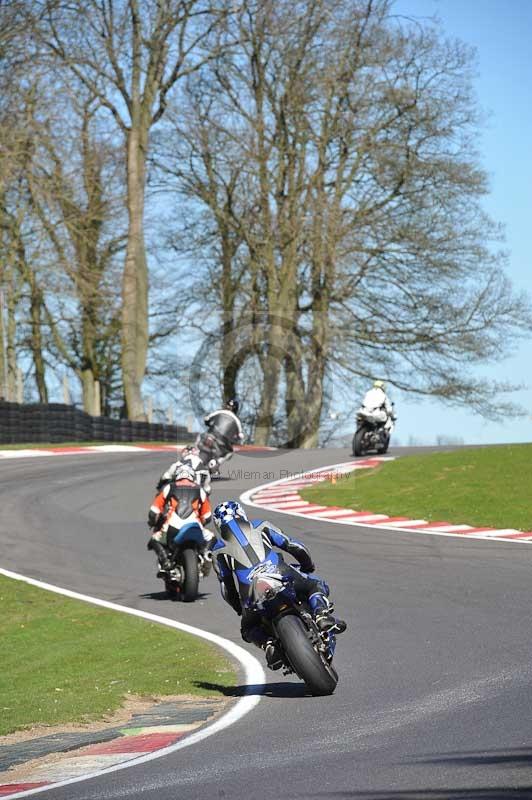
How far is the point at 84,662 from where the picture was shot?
448 inches

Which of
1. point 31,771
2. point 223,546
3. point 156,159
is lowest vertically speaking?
point 31,771

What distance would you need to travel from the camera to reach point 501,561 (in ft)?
49.9

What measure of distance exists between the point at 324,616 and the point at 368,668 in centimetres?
98

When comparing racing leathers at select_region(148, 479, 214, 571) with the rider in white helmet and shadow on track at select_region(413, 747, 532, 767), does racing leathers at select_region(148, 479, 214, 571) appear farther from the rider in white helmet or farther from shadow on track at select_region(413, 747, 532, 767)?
the rider in white helmet

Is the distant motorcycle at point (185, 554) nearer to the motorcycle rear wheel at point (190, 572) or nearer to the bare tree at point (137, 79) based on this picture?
the motorcycle rear wheel at point (190, 572)

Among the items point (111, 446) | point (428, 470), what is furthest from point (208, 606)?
point (111, 446)

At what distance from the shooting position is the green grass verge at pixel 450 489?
20.0 metres

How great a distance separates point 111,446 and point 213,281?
49.9ft

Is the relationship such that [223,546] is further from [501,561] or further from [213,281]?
[213,281]

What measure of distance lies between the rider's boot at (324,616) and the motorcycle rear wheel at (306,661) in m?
0.24

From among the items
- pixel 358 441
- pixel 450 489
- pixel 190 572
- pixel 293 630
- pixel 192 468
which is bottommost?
pixel 190 572

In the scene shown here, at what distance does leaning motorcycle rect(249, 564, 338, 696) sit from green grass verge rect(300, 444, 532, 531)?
991 centimetres

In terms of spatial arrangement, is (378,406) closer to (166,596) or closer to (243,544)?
(166,596)

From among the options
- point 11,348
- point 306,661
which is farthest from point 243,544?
point 11,348
